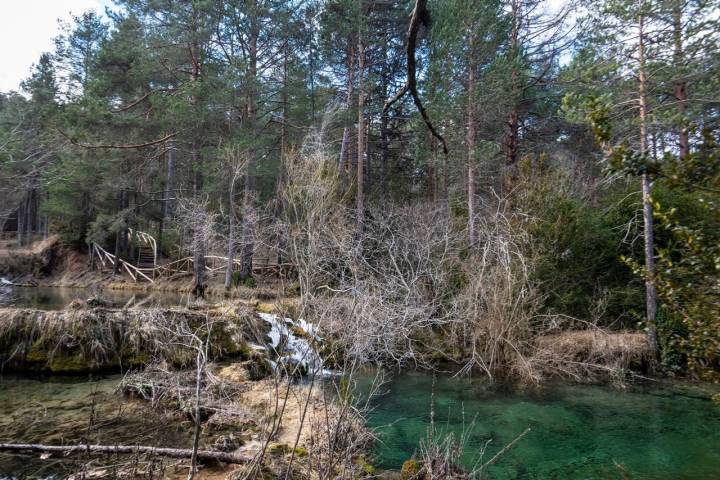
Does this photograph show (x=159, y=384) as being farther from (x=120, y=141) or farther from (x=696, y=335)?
(x=120, y=141)

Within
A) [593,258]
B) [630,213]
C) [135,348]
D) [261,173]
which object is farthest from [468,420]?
[261,173]

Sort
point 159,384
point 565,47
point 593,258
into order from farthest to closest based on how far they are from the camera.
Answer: point 565,47 < point 593,258 < point 159,384

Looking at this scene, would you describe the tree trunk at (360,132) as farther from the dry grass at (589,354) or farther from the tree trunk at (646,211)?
the tree trunk at (646,211)

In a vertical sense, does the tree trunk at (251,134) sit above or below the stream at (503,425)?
above

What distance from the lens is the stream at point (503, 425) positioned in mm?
5446

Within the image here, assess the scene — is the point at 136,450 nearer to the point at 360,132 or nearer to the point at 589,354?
the point at 589,354

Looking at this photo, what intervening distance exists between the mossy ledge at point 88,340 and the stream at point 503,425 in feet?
1.36

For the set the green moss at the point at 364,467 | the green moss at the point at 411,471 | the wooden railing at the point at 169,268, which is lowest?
the green moss at the point at 364,467

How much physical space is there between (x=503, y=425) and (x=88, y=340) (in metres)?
7.74

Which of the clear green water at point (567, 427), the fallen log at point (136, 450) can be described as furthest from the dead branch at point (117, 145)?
the clear green water at point (567, 427)

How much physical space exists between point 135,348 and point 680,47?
12681 mm

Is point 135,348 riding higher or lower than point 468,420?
higher

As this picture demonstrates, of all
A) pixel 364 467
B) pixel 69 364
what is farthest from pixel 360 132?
pixel 364 467

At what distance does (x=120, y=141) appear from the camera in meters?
17.8
